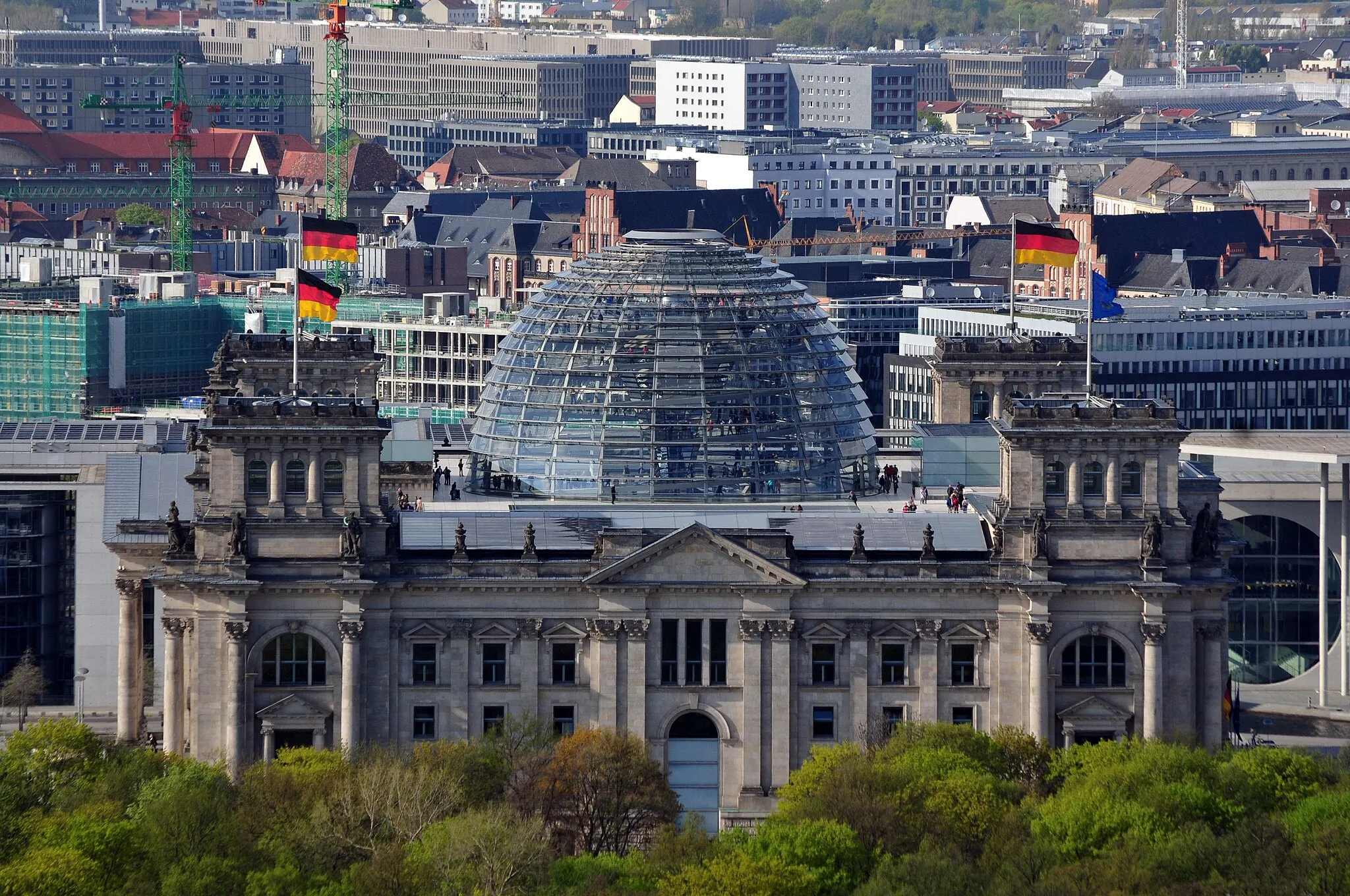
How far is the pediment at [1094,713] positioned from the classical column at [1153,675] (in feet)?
3.21

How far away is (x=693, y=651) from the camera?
167625 mm

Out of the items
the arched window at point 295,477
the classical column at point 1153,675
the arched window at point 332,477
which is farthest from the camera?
the classical column at point 1153,675

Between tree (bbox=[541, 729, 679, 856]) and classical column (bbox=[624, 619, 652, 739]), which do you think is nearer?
tree (bbox=[541, 729, 679, 856])

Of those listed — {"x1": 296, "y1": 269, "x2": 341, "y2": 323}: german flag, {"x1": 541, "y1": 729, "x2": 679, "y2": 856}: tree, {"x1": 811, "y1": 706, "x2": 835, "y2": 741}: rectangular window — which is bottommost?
{"x1": 541, "y1": 729, "x2": 679, "y2": 856}: tree

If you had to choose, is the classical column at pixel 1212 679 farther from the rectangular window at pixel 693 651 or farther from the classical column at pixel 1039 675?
the rectangular window at pixel 693 651

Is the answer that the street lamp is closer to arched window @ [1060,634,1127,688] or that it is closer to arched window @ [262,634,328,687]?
arched window @ [262,634,328,687]

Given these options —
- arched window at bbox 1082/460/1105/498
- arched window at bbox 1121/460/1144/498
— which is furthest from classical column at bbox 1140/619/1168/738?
arched window at bbox 1082/460/1105/498

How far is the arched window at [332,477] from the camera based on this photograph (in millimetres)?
165250

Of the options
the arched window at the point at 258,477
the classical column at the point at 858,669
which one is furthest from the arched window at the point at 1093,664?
the arched window at the point at 258,477

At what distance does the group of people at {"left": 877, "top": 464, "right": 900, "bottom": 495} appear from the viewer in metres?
182

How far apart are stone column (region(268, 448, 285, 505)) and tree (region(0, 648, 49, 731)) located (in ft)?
89.0

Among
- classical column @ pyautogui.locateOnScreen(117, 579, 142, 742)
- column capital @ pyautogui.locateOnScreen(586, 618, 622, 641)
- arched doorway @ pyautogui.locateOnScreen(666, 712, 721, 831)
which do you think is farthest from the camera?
classical column @ pyautogui.locateOnScreen(117, 579, 142, 742)

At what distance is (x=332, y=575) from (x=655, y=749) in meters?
14.0

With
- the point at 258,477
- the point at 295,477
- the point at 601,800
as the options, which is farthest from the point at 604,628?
the point at 258,477
